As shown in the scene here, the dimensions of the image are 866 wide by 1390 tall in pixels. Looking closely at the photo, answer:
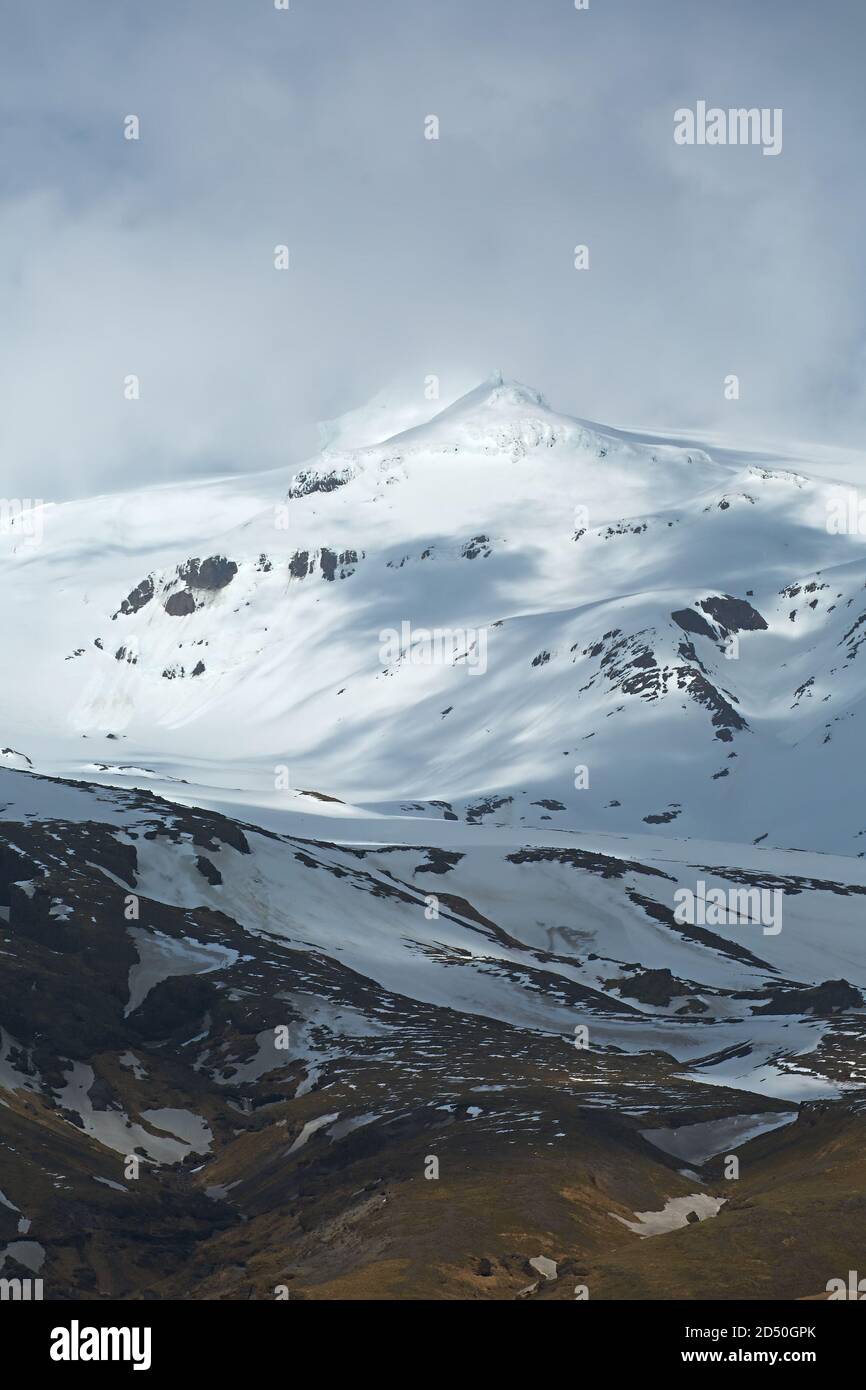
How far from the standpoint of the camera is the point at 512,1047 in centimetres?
13362

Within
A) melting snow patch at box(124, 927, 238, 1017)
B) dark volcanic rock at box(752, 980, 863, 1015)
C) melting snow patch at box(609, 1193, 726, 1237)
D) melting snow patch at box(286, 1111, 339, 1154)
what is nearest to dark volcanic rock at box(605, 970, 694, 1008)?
dark volcanic rock at box(752, 980, 863, 1015)

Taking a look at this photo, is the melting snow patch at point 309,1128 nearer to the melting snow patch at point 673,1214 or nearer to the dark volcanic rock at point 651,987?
the melting snow patch at point 673,1214

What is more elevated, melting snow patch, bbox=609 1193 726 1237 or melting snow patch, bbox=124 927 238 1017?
melting snow patch, bbox=124 927 238 1017

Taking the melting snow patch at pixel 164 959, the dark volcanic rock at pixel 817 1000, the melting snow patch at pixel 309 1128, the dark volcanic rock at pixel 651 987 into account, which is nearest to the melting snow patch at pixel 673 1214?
the melting snow patch at pixel 309 1128

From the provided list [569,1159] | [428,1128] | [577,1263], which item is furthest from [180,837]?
[577,1263]

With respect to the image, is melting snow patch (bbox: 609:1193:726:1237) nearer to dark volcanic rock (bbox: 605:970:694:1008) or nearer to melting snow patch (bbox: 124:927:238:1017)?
melting snow patch (bbox: 124:927:238:1017)

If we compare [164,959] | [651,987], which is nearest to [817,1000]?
[651,987]

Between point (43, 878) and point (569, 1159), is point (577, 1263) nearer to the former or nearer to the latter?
point (569, 1159)

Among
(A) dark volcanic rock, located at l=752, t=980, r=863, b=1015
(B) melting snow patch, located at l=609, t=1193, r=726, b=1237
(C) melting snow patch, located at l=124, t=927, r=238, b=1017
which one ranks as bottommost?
(B) melting snow patch, located at l=609, t=1193, r=726, b=1237

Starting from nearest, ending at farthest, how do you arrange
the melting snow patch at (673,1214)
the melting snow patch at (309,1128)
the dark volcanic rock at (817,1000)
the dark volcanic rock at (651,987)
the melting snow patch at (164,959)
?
1. the melting snow patch at (673,1214)
2. the melting snow patch at (309,1128)
3. the melting snow patch at (164,959)
4. the dark volcanic rock at (817,1000)
5. the dark volcanic rock at (651,987)

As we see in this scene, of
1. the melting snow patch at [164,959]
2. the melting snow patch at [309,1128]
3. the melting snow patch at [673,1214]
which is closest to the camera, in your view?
the melting snow patch at [673,1214]

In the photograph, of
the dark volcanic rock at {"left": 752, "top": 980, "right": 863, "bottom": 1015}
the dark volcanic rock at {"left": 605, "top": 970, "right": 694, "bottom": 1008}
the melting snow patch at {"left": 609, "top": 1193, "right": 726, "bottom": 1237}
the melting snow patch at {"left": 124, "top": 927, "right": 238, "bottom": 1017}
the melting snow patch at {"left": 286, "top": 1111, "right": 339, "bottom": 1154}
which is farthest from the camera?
the dark volcanic rock at {"left": 605, "top": 970, "right": 694, "bottom": 1008}

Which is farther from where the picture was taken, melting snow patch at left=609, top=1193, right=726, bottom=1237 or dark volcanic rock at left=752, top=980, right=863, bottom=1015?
dark volcanic rock at left=752, top=980, right=863, bottom=1015

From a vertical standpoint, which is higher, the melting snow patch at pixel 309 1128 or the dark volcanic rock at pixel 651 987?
the dark volcanic rock at pixel 651 987
